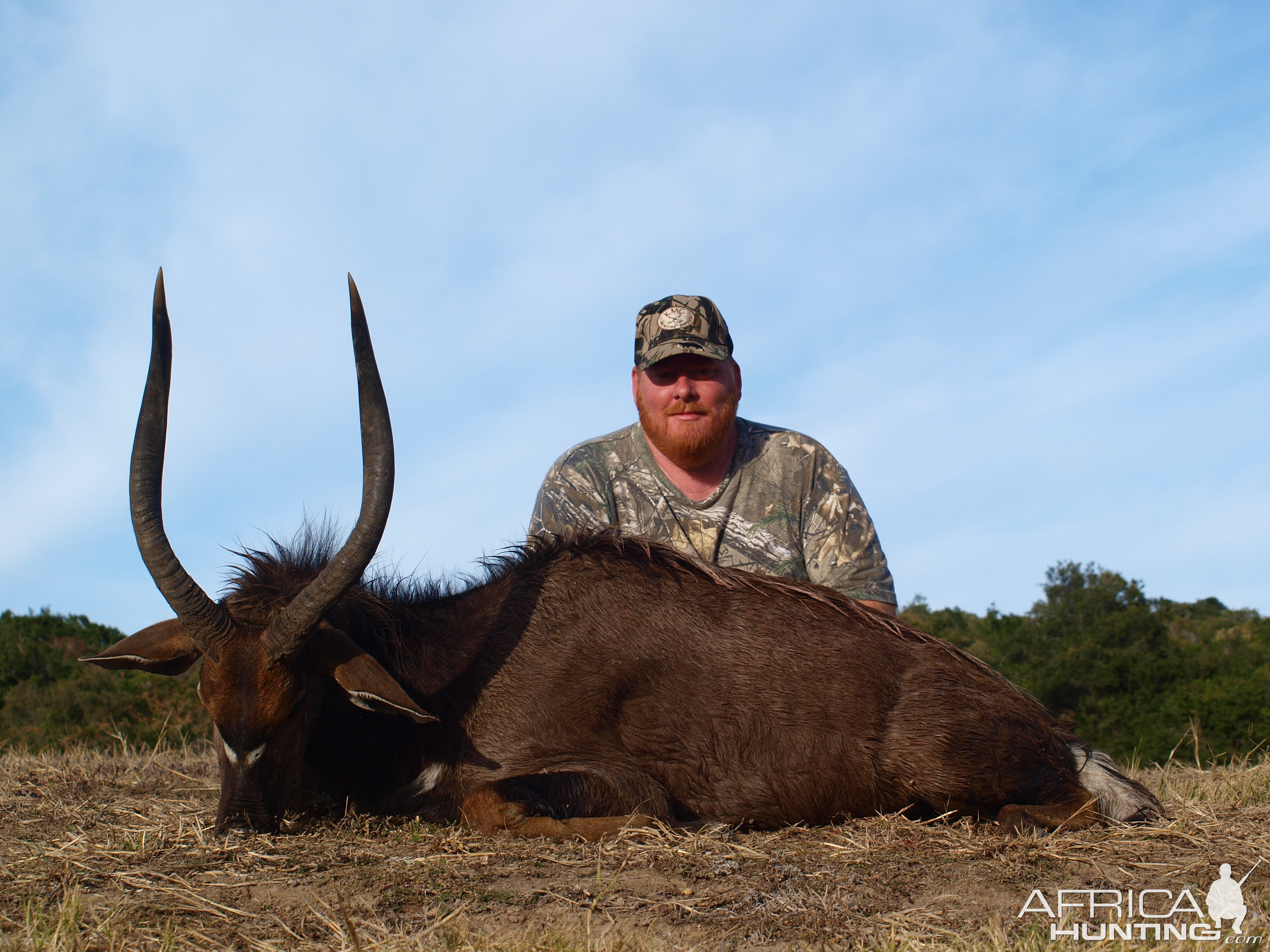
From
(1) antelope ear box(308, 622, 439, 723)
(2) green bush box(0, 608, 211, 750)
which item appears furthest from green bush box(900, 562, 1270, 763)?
(2) green bush box(0, 608, 211, 750)

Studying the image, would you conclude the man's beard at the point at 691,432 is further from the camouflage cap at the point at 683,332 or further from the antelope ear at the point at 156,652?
the antelope ear at the point at 156,652

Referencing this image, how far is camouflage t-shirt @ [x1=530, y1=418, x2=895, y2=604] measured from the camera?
6199 millimetres

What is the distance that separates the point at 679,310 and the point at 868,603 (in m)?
2.12

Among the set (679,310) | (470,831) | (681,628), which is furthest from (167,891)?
(679,310)

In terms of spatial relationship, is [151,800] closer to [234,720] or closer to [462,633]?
[234,720]

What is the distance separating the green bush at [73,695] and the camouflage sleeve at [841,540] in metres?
7.31

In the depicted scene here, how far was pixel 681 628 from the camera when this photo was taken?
4.60 meters

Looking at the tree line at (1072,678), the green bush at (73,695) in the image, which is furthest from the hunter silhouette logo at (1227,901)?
the green bush at (73,695)

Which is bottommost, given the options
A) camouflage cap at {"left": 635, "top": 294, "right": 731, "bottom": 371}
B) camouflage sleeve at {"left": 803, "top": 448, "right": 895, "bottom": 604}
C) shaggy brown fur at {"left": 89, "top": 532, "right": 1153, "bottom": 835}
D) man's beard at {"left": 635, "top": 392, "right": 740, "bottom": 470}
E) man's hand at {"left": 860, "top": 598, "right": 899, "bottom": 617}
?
shaggy brown fur at {"left": 89, "top": 532, "right": 1153, "bottom": 835}

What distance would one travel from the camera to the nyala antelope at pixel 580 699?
397 cm

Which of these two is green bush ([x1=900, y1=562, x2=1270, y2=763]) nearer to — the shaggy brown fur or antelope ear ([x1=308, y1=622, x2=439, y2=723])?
the shaggy brown fur

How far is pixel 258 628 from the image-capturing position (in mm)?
4086

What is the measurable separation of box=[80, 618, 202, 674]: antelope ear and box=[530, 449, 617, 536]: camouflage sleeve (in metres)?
2.36

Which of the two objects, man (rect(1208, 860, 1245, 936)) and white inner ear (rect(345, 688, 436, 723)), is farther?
white inner ear (rect(345, 688, 436, 723))
